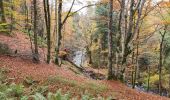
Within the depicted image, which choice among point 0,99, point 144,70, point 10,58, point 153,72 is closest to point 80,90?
point 0,99

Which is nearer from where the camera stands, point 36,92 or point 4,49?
point 36,92

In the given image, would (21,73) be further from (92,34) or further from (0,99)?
(92,34)

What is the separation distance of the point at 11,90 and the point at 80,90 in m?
3.62

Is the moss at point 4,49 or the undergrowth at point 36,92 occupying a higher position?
the moss at point 4,49

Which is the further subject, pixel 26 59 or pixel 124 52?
pixel 26 59

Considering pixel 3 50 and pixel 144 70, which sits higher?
pixel 3 50

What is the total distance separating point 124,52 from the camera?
16.9 m

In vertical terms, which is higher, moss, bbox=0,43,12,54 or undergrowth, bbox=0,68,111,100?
moss, bbox=0,43,12,54

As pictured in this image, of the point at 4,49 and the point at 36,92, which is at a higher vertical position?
the point at 4,49

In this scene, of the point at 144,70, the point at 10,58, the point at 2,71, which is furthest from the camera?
the point at 144,70

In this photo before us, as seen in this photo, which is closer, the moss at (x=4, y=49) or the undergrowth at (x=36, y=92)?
the undergrowth at (x=36, y=92)

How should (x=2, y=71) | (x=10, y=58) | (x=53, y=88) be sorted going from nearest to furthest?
(x=53, y=88) < (x=2, y=71) < (x=10, y=58)

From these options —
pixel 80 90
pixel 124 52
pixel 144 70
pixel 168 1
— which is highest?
pixel 168 1

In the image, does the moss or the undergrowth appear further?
the moss
